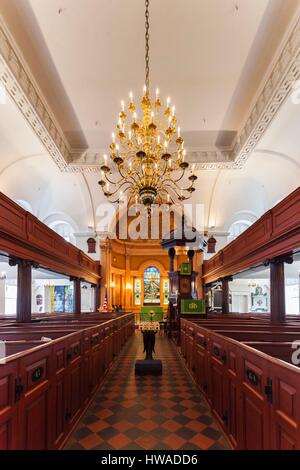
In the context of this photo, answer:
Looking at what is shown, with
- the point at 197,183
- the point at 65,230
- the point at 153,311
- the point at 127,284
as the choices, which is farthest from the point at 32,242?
the point at 127,284

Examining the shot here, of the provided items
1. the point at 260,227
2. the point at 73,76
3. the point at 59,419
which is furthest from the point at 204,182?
the point at 59,419

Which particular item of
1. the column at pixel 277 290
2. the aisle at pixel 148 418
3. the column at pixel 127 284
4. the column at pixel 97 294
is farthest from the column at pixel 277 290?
the column at pixel 127 284

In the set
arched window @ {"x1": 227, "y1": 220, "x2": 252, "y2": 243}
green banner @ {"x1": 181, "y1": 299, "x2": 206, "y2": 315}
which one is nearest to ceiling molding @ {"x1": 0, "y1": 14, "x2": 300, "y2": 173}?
green banner @ {"x1": 181, "y1": 299, "x2": 206, "y2": 315}

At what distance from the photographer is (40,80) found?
5898 mm

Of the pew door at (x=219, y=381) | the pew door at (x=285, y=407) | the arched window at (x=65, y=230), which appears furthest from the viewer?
the arched window at (x=65, y=230)

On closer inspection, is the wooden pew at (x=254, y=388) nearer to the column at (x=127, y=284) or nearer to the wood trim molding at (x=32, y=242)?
the wood trim molding at (x=32, y=242)

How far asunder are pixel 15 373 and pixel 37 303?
13539 mm

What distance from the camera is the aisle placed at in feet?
9.41

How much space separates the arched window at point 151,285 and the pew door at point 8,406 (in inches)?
559

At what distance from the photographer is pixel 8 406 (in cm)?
184

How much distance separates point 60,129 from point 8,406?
7.00m

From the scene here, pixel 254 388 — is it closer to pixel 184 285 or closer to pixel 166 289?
pixel 184 285

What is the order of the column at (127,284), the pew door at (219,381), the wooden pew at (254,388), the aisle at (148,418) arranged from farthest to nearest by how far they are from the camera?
the column at (127,284) → the pew door at (219,381) → the aisle at (148,418) → the wooden pew at (254,388)

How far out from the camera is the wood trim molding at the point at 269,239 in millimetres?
5262
